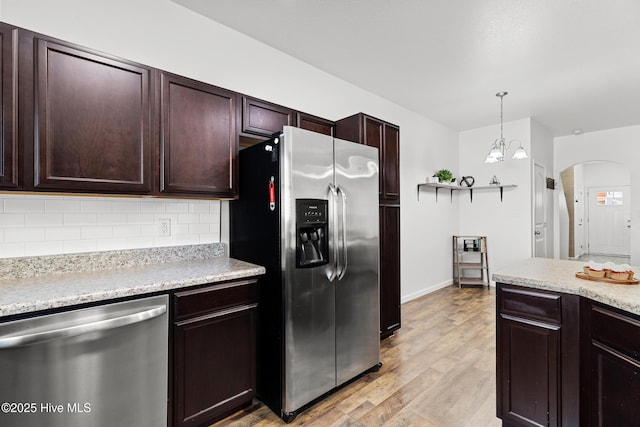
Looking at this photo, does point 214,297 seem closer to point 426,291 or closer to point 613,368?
point 613,368

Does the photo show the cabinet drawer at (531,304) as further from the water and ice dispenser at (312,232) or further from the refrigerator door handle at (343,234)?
the water and ice dispenser at (312,232)

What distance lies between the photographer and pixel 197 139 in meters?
2.09

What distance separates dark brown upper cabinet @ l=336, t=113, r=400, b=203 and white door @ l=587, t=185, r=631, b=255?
32.4 feet

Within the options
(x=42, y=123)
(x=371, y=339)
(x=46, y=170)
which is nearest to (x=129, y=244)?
(x=46, y=170)

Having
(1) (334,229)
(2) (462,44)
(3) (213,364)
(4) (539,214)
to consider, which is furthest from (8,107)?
(4) (539,214)

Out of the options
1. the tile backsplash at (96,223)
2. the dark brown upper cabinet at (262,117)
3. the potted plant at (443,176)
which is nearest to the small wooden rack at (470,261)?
the potted plant at (443,176)

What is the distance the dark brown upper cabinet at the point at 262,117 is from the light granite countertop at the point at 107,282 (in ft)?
3.34

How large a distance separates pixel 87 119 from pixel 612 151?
773cm

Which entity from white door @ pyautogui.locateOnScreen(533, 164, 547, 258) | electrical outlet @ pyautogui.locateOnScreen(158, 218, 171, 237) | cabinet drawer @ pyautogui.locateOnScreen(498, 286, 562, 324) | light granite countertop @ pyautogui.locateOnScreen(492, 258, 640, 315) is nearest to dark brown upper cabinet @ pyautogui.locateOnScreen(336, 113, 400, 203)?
light granite countertop @ pyautogui.locateOnScreen(492, 258, 640, 315)

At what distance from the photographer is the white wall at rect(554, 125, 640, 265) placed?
214 inches

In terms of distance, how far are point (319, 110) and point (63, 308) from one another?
274 cm

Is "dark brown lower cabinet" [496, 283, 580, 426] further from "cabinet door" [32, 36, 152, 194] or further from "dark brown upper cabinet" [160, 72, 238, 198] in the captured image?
"cabinet door" [32, 36, 152, 194]

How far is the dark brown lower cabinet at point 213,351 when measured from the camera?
172cm

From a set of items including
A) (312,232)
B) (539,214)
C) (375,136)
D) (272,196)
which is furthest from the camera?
(539,214)
